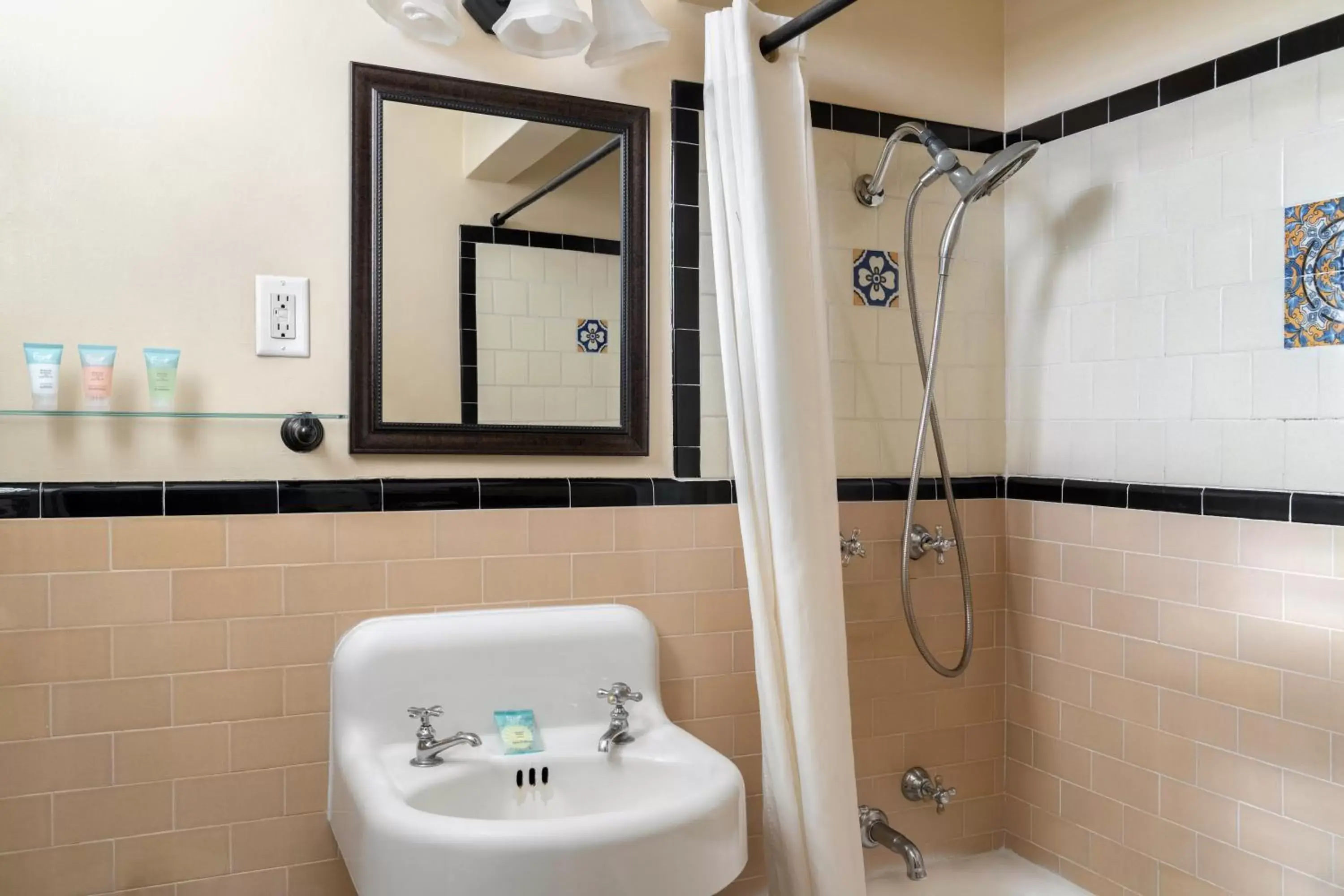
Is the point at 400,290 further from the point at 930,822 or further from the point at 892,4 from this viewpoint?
the point at 930,822

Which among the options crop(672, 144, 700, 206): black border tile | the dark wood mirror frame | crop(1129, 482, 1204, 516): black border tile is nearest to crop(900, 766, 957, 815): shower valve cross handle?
crop(1129, 482, 1204, 516): black border tile

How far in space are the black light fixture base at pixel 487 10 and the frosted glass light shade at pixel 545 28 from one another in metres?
0.02

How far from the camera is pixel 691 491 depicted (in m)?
1.97

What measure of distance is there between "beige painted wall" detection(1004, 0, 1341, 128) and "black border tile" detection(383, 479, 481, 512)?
161cm

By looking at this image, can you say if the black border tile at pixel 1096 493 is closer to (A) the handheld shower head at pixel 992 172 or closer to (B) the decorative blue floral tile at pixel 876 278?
(B) the decorative blue floral tile at pixel 876 278

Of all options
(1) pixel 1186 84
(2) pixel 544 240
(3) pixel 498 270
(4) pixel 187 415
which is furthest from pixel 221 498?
(1) pixel 1186 84

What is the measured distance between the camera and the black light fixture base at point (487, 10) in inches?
68.2

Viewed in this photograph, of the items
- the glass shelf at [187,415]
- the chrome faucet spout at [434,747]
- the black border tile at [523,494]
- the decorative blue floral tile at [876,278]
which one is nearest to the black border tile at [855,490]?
the decorative blue floral tile at [876,278]

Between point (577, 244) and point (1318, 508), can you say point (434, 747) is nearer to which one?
point (577, 244)

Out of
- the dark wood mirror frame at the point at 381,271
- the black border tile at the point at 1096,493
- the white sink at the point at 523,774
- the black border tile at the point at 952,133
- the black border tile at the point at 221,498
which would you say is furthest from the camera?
the black border tile at the point at 952,133

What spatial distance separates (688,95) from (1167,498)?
4.22ft

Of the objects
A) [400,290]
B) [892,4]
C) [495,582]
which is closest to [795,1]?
[892,4]

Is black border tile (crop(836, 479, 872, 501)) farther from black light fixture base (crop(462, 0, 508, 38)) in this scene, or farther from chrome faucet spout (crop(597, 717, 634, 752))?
black light fixture base (crop(462, 0, 508, 38))

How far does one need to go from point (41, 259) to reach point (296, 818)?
1.02 m
